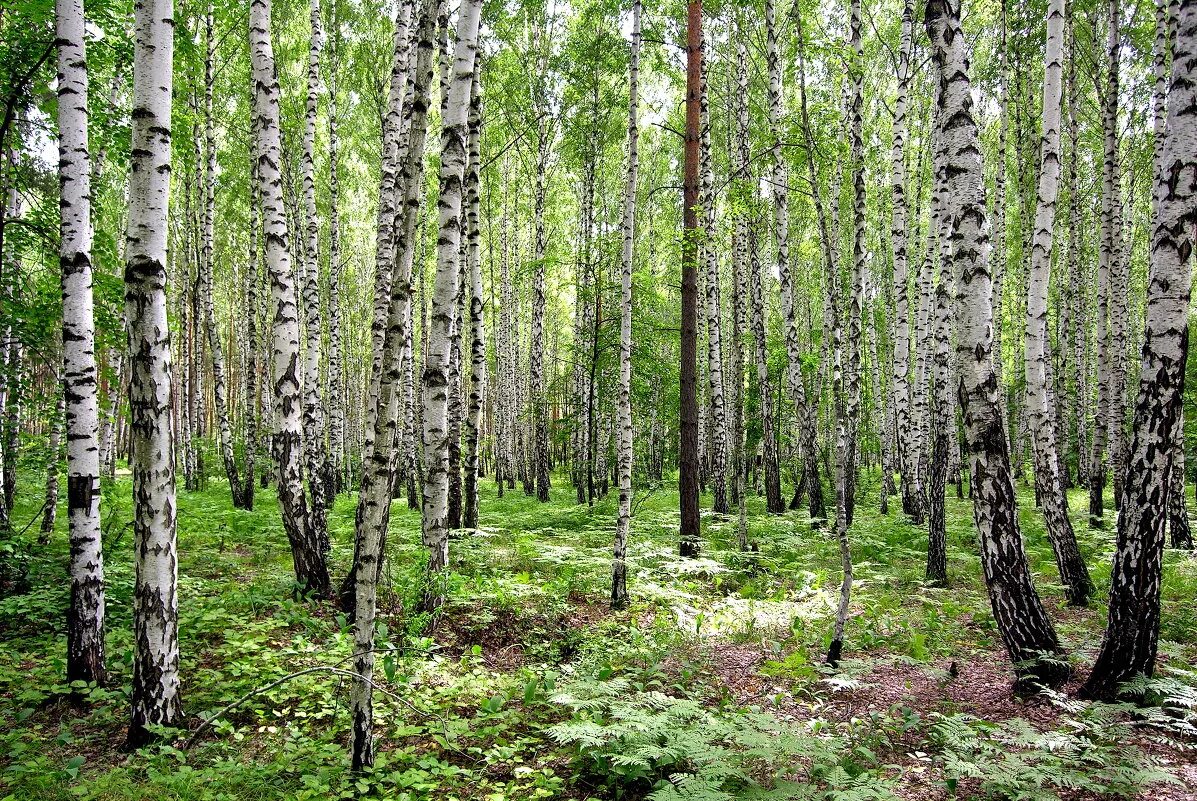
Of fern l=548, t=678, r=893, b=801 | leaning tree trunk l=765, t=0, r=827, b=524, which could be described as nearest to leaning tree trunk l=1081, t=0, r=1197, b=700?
fern l=548, t=678, r=893, b=801

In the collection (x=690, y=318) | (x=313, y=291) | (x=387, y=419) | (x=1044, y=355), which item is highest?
(x=313, y=291)

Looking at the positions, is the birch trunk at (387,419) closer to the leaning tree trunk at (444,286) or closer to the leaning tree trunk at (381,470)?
the leaning tree trunk at (381,470)

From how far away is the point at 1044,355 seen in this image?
7086 millimetres

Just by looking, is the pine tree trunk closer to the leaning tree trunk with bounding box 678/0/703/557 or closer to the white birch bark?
the white birch bark

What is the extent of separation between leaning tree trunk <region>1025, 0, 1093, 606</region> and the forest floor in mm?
486

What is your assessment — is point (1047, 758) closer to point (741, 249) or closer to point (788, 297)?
point (788, 297)

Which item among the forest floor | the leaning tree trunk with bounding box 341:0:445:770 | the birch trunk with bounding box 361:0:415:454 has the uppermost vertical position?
the birch trunk with bounding box 361:0:415:454

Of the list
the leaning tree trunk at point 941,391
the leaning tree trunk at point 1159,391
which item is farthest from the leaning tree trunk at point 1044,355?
the leaning tree trunk at point 1159,391

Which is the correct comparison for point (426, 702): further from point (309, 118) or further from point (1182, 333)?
point (309, 118)

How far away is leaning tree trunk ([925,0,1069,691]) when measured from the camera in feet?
15.6

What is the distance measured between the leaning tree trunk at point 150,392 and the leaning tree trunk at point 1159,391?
6.32 m

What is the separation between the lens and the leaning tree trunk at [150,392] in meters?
4.01

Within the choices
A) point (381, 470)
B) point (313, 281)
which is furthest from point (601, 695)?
point (313, 281)

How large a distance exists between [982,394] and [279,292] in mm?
6784
